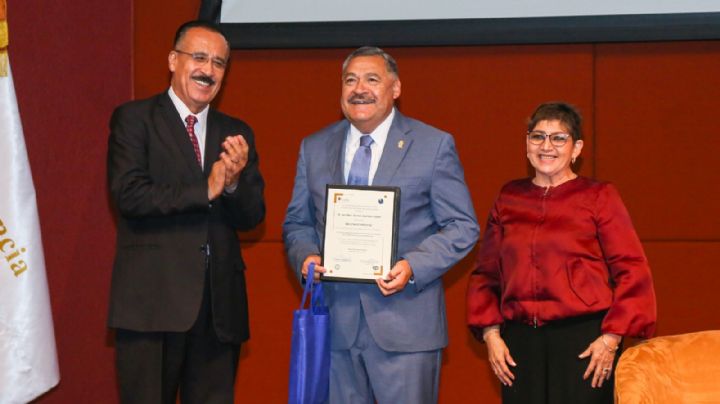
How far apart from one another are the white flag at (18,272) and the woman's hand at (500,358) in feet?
5.21

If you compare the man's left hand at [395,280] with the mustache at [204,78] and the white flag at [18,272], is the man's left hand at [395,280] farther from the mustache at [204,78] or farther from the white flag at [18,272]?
the white flag at [18,272]

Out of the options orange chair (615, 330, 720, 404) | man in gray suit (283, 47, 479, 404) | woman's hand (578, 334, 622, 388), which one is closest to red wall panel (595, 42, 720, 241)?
man in gray suit (283, 47, 479, 404)

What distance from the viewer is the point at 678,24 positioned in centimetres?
375

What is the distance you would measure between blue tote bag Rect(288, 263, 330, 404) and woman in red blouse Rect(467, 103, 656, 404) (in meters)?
0.49

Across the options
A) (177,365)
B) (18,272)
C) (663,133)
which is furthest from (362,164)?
(663,133)

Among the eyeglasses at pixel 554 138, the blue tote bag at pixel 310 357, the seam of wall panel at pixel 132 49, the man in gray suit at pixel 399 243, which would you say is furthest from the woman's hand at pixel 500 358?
the seam of wall panel at pixel 132 49

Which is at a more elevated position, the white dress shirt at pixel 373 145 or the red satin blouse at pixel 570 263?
the white dress shirt at pixel 373 145

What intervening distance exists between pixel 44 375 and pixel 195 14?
186 cm

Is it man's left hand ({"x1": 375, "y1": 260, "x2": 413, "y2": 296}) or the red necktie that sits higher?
the red necktie

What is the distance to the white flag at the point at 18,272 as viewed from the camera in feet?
9.92

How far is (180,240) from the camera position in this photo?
2.77 m

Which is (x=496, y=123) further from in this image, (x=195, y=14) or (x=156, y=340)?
(x=156, y=340)

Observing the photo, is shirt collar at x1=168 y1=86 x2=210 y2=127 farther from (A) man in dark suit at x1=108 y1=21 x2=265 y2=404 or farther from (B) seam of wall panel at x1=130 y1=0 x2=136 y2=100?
(B) seam of wall panel at x1=130 y1=0 x2=136 y2=100

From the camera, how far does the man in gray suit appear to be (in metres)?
2.73
